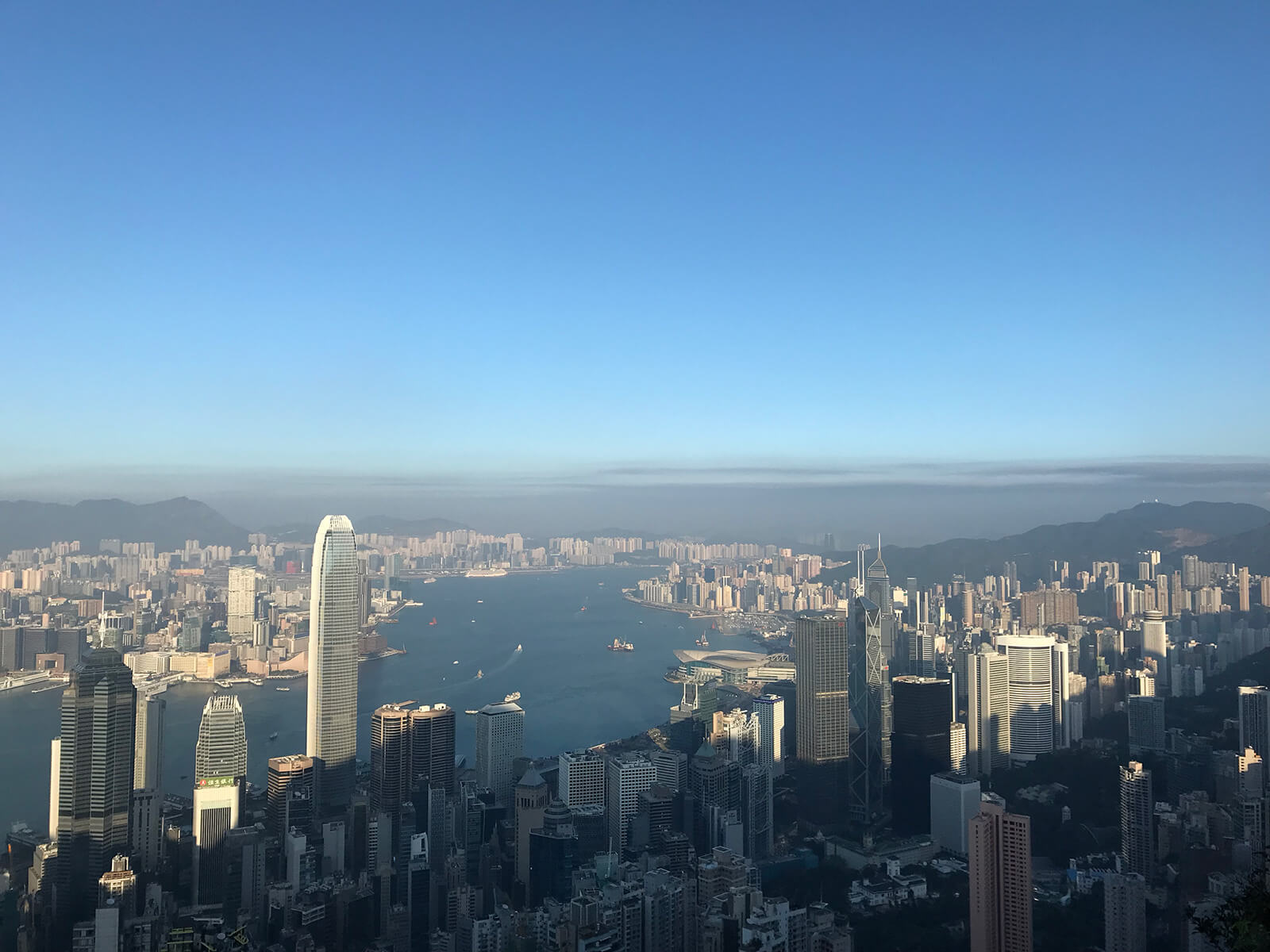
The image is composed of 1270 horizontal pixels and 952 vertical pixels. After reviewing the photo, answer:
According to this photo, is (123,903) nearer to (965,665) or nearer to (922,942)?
(922,942)

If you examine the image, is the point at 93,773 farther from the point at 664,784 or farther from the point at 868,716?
the point at 868,716

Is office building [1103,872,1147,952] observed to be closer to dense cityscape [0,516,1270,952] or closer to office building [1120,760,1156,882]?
dense cityscape [0,516,1270,952]

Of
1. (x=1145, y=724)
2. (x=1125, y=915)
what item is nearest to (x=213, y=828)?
(x=1125, y=915)

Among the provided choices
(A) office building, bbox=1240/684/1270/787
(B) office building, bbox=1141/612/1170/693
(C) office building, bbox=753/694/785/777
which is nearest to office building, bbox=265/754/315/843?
(C) office building, bbox=753/694/785/777

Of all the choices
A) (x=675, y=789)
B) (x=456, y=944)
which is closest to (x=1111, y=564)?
(x=675, y=789)

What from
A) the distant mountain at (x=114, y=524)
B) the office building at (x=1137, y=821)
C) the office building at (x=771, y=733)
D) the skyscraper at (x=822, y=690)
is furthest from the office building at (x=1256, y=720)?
the distant mountain at (x=114, y=524)
